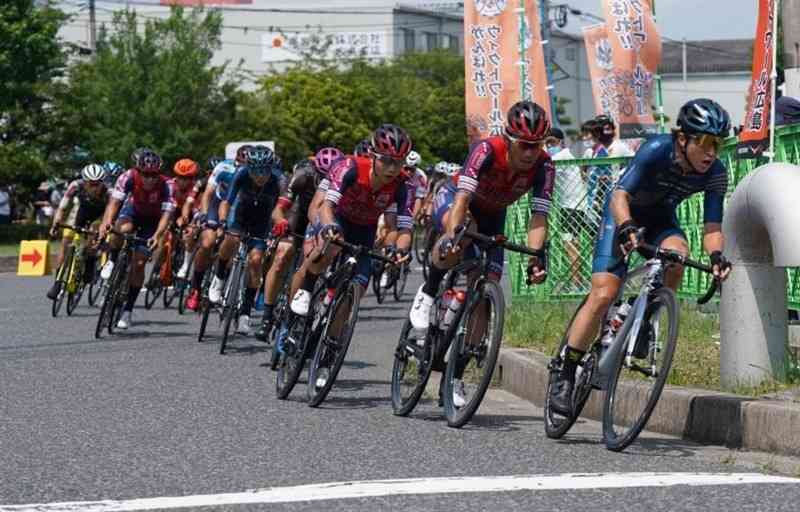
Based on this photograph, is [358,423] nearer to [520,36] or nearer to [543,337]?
[543,337]

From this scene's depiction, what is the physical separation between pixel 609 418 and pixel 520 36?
10.7 metres

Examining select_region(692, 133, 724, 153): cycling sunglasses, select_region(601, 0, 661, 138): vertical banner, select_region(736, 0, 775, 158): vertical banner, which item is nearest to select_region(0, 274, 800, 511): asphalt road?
select_region(692, 133, 724, 153): cycling sunglasses

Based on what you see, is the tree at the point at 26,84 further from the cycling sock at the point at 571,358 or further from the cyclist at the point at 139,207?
the cycling sock at the point at 571,358

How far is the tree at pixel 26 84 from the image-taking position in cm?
4500

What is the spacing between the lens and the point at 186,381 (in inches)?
464

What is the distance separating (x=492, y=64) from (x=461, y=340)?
30.6 feet

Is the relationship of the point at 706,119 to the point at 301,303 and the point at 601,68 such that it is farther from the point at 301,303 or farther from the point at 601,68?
the point at 601,68

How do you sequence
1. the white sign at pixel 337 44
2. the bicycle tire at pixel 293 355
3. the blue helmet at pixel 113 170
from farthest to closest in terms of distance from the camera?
1. the white sign at pixel 337 44
2. the blue helmet at pixel 113 170
3. the bicycle tire at pixel 293 355

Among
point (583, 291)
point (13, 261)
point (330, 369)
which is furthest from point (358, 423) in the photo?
point (13, 261)

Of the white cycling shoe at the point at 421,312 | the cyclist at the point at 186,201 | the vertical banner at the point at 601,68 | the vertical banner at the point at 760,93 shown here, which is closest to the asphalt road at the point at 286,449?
the white cycling shoe at the point at 421,312

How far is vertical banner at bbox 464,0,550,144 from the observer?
17922 millimetres

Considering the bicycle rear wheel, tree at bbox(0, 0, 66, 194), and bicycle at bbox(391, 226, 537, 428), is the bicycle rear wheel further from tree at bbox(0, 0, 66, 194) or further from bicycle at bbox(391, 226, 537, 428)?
tree at bbox(0, 0, 66, 194)

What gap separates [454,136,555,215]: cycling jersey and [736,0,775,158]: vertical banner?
299 cm

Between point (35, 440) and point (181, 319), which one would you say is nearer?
point (35, 440)
